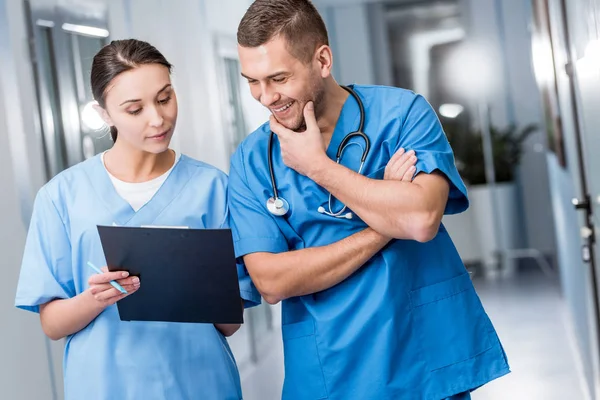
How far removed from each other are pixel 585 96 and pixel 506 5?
5.74 meters

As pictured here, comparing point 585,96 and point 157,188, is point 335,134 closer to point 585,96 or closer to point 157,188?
point 157,188

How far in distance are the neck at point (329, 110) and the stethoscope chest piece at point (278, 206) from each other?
16 centimetres

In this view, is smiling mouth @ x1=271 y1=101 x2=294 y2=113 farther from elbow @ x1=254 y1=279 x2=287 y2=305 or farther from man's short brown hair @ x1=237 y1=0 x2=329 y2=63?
elbow @ x1=254 y1=279 x2=287 y2=305

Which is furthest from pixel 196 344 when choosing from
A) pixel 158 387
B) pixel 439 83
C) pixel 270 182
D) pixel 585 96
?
pixel 439 83

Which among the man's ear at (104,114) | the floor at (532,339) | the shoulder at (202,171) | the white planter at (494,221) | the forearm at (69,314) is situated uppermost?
the man's ear at (104,114)

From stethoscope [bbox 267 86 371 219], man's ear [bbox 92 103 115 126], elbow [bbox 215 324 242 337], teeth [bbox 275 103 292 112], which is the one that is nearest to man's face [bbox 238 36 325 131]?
teeth [bbox 275 103 292 112]

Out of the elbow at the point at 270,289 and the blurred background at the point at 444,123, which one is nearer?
the elbow at the point at 270,289

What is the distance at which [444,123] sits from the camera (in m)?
7.52

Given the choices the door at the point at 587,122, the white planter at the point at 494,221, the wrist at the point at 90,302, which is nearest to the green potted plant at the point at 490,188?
the white planter at the point at 494,221

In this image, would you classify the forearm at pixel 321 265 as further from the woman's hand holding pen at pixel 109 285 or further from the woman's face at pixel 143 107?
the woman's face at pixel 143 107

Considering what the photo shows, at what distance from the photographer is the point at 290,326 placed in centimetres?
151

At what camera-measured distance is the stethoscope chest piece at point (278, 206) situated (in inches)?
58.4

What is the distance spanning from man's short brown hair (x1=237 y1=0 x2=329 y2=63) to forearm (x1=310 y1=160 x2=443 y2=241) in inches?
9.1

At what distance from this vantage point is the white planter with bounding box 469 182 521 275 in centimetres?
715
